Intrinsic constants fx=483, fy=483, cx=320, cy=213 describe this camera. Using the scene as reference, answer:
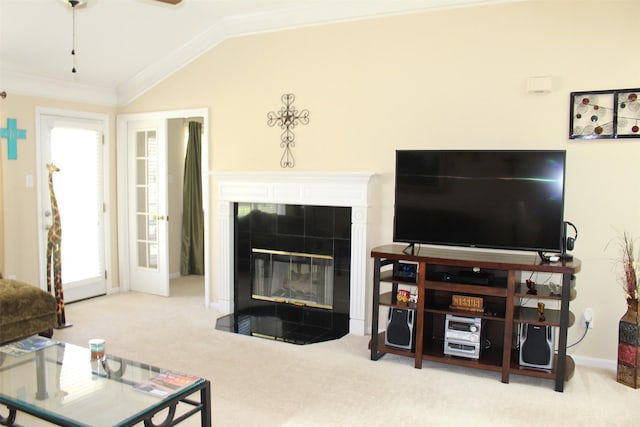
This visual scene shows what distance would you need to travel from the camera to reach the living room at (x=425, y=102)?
3635 mm

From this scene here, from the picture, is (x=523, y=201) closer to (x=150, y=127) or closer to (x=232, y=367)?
(x=232, y=367)

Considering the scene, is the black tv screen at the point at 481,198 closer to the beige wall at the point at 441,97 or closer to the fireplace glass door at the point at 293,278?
the beige wall at the point at 441,97

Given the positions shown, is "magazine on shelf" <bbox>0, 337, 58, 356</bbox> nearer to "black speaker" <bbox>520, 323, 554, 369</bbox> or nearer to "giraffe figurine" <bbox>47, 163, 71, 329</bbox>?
"giraffe figurine" <bbox>47, 163, 71, 329</bbox>

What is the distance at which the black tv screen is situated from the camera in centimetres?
346

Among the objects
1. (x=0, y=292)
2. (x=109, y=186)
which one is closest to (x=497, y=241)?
(x=0, y=292)

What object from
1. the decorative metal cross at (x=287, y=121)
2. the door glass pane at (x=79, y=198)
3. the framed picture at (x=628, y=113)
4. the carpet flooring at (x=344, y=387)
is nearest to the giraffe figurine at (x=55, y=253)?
the carpet flooring at (x=344, y=387)

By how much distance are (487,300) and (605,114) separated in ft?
5.42

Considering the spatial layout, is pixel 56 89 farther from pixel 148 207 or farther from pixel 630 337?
pixel 630 337

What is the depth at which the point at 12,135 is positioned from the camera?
4.69 meters

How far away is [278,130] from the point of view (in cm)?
482

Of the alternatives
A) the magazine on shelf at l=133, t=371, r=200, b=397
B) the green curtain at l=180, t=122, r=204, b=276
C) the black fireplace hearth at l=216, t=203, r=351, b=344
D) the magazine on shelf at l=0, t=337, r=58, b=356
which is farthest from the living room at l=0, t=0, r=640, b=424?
the magazine on shelf at l=133, t=371, r=200, b=397

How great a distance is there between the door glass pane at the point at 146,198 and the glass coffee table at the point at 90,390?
9.71 feet

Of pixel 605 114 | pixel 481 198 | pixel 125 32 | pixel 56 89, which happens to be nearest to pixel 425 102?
pixel 481 198

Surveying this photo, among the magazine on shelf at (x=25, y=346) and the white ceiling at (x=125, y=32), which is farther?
the white ceiling at (x=125, y=32)
